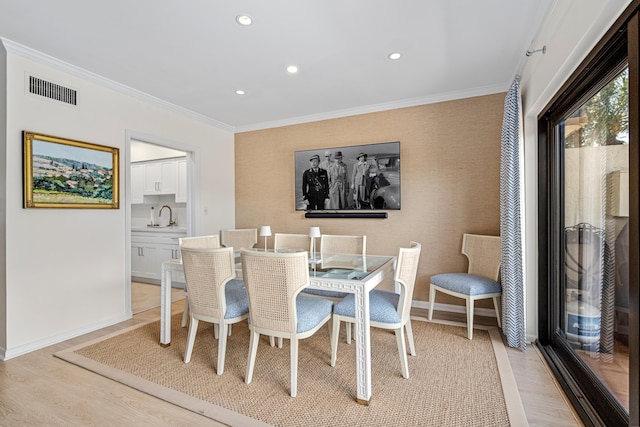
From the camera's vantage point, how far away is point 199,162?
169 inches

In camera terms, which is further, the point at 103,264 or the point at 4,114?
the point at 103,264

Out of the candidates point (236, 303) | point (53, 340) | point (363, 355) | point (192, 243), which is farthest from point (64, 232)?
point (363, 355)

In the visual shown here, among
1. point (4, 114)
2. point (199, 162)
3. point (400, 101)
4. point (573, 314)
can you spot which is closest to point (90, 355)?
point (4, 114)

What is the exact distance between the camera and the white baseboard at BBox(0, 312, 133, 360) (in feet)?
8.13

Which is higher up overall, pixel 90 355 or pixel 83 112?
pixel 83 112

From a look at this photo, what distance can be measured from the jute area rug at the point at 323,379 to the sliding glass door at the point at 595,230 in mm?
443

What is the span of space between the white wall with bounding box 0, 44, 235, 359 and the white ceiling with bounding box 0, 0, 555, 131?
0.78ft

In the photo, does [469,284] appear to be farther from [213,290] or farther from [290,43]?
[290,43]

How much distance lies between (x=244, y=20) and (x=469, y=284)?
288 centimetres

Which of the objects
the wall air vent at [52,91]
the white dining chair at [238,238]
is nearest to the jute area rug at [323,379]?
the white dining chair at [238,238]

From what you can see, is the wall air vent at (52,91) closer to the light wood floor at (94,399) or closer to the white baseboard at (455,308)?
the light wood floor at (94,399)

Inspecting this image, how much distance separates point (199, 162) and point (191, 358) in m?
2.70

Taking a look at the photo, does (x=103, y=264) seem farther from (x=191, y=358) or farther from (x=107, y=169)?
(x=191, y=358)

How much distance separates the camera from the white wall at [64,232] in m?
2.50
